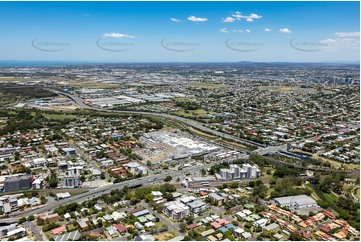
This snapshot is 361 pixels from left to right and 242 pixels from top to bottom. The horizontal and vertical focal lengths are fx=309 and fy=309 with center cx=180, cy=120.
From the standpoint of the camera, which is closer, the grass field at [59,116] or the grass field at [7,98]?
the grass field at [59,116]

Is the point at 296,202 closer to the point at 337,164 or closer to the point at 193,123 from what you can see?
the point at 337,164

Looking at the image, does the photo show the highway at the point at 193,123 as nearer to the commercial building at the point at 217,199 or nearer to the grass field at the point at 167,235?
the commercial building at the point at 217,199

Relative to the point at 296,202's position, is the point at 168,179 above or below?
above

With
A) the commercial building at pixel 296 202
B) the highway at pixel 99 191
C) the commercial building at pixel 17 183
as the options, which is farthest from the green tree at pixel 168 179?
the commercial building at pixel 17 183

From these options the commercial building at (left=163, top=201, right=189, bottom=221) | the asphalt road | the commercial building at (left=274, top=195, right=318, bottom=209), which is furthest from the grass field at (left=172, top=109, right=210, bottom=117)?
the asphalt road

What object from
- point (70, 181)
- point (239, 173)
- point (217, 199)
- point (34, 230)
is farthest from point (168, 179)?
point (34, 230)

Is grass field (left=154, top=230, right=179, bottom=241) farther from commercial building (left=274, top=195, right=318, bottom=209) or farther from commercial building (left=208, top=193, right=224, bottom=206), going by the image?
commercial building (left=274, top=195, right=318, bottom=209)

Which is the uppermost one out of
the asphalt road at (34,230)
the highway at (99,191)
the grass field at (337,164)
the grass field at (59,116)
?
the grass field at (59,116)

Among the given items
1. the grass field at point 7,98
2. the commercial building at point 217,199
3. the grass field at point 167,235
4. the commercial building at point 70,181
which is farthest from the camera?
the grass field at point 7,98

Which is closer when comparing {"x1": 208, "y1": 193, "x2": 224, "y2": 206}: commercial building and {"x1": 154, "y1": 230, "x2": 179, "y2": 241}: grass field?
{"x1": 154, "y1": 230, "x2": 179, "y2": 241}: grass field

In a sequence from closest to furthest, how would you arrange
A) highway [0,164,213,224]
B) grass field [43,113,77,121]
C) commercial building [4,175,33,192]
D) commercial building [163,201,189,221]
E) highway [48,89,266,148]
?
commercial building [163,201,189,221] → highway [0,164,213,224] → commercial building [4,175,33,192] → highway [48,89,266,148] → grass field [43,113,77,121]
